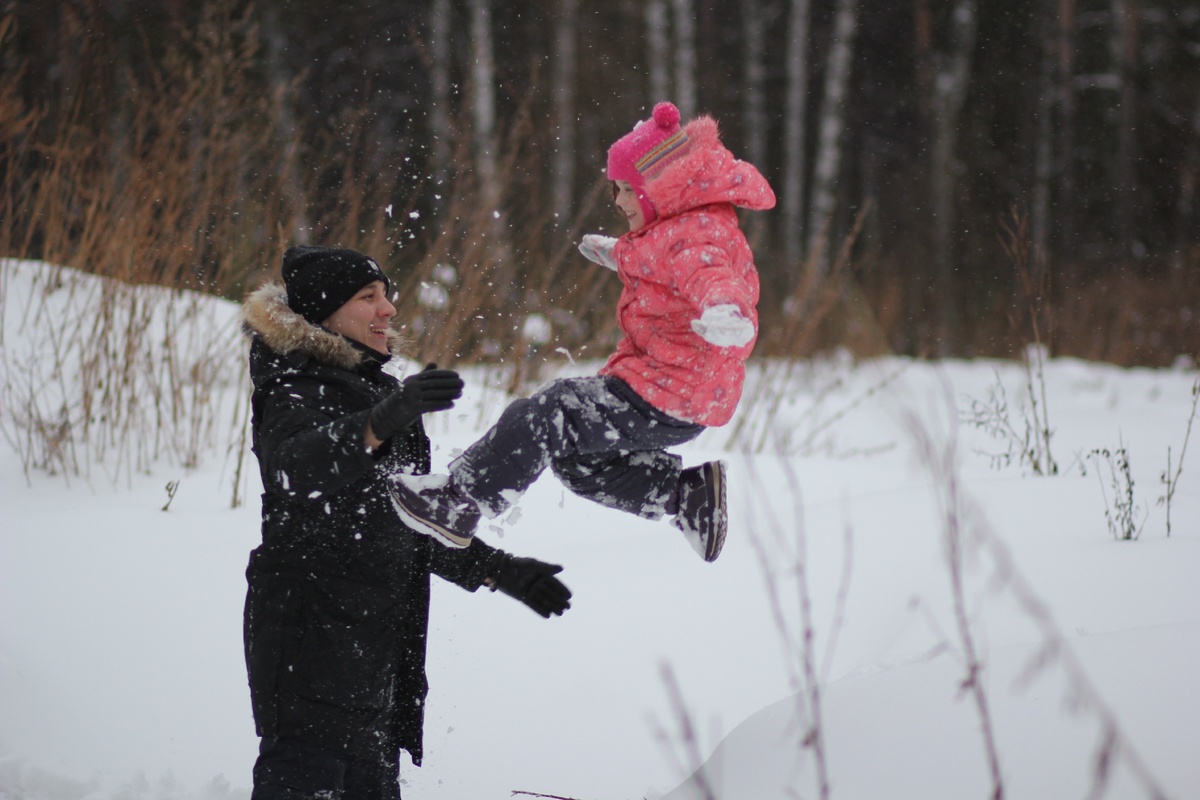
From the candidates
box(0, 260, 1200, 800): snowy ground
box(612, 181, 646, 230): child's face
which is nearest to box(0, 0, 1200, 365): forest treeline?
box(0, 260, 1200, 800): snowy ground

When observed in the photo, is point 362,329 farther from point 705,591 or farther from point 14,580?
point 14,580

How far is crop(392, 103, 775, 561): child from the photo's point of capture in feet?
7.06

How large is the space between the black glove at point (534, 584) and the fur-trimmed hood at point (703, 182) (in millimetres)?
861

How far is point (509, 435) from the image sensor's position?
221 cm

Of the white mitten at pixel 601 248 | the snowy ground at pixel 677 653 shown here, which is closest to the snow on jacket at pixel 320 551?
the snowy ground at pixel 677 653

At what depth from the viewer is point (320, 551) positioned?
2080mm

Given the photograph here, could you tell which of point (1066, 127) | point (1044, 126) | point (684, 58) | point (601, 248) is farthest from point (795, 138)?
point (601, 248)

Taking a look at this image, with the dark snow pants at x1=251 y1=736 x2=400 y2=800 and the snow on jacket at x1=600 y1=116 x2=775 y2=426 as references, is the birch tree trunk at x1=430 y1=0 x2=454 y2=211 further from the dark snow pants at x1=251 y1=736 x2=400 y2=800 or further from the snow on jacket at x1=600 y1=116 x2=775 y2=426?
the dark snow pants at x1=251 y1=736 x2=400 y2=800

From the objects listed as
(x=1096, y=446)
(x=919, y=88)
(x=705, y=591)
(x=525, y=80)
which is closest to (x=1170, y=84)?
(x=919, y=88)

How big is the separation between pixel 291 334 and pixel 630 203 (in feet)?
2.74

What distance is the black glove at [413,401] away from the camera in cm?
184

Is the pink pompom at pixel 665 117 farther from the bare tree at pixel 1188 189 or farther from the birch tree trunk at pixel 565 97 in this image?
the bare tree at pixel 1188 189

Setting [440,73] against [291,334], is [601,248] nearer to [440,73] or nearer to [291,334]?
[291,334]

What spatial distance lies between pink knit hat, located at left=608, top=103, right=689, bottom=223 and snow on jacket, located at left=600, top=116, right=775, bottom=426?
0.08 ft
